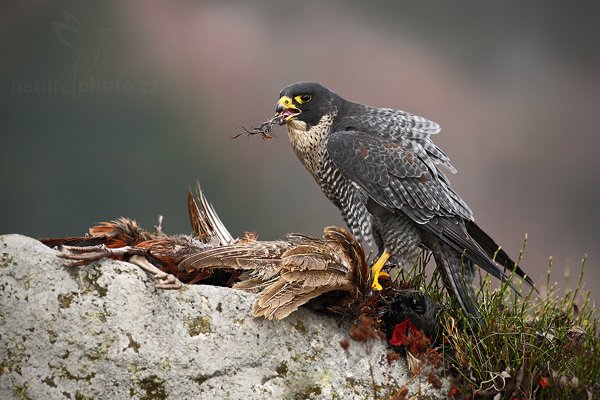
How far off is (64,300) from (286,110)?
138cm

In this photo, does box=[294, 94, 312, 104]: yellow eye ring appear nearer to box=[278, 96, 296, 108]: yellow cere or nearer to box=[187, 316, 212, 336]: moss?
box=[278, 96, 296, 108]: yellow cere

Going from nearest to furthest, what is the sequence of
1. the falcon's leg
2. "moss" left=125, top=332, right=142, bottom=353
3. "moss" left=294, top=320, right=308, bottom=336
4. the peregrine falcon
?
"moss" left=125, top=332, right=142, bottom=353 < the falcon's leg < "moss" left=294, top=320, right=308, bottom=336 < the peregrine falcon

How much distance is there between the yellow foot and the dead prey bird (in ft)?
0.23

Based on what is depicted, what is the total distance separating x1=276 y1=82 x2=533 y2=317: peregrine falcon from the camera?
9.55ft

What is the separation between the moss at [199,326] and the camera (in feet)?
7.47

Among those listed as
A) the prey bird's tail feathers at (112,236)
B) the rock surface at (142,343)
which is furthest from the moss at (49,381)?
the prey bird's tail feathers at (112,236)

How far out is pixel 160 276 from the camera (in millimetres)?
2309

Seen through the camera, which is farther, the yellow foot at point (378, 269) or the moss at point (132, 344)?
the yellow foot at point (378, 269)

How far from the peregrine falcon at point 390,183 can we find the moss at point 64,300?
3.94ft

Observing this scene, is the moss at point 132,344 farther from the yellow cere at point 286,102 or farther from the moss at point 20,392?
the yellow cere at point 286,102

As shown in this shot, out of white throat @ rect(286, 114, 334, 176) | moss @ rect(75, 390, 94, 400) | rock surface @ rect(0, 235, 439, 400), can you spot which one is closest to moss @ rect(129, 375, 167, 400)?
rock surface @ rect(0, 235, 439, 400)

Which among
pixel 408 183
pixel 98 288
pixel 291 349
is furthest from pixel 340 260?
pixel 98 288

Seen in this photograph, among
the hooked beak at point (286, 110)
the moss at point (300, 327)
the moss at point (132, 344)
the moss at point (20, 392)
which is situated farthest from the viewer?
the hooked beak at point (286, 110)

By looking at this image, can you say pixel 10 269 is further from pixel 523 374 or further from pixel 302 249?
pixel 523 374
